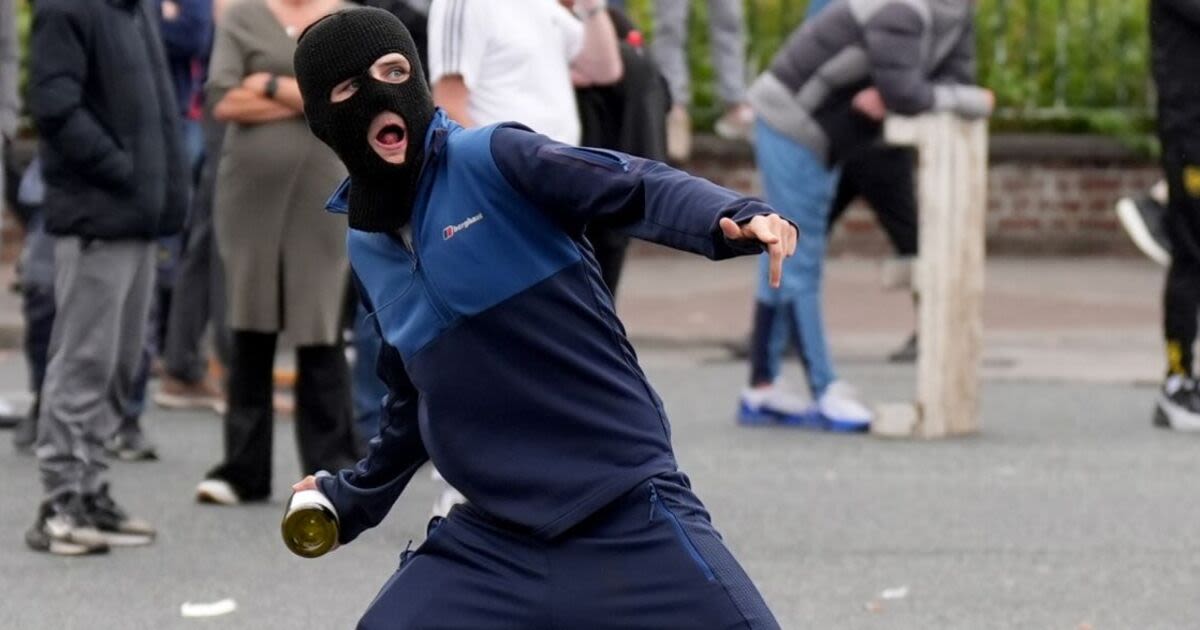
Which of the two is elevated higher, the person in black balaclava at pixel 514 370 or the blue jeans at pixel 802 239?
the person in black balaclava at pixel 514 370

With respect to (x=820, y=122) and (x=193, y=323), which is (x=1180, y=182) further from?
(x=193, y=323)

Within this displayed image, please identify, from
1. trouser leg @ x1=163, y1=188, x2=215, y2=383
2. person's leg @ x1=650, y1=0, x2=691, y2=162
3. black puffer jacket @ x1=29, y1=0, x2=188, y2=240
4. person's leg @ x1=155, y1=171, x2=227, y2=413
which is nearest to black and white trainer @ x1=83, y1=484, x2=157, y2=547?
black puffer jacket @ x1=29, y1=0, x2=188, y2=240

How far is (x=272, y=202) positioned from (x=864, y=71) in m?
2.70

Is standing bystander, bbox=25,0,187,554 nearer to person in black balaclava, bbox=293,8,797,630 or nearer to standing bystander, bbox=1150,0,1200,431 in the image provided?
person in black balaclava, bbox=293,8,797,630

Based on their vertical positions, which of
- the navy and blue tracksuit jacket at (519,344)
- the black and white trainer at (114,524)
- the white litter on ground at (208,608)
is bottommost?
the black and white trainer at (114,524)

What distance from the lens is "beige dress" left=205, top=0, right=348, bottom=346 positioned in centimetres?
793

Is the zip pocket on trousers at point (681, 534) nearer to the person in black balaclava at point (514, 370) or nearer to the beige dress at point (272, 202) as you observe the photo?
the person in black balaclava at point (514, 370)

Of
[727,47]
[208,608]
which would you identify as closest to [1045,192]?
[727,47]

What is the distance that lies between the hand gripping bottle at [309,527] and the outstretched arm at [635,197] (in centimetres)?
73

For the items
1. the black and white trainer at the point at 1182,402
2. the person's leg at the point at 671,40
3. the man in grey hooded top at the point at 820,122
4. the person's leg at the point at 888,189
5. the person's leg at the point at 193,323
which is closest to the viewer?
the man in grey hooded top at the point at 820,122

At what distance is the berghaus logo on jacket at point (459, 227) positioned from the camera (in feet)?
14.4

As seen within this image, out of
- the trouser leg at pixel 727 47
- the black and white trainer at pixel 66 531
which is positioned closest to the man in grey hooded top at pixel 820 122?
the black and white trainer at pixel 66 531

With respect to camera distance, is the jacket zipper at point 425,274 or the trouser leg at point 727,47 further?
the trouser leg at point 727,47

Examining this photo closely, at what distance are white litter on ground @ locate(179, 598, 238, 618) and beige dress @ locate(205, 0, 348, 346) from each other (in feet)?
4.63
